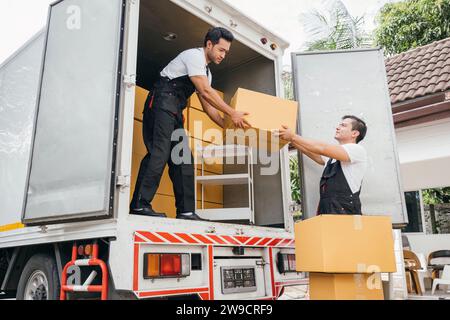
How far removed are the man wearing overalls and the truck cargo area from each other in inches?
20.8

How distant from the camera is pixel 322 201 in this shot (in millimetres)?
3150

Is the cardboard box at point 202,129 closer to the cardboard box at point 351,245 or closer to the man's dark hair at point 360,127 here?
the man's dark hair at point 360,127

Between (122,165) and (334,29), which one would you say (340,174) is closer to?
(122,165)

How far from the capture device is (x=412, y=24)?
14.1 metres

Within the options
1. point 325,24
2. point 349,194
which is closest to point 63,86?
point 349,194

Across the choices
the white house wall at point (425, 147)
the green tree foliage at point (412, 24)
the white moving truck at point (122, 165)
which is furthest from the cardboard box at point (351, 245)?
the green tree foliage at point (412, 24)

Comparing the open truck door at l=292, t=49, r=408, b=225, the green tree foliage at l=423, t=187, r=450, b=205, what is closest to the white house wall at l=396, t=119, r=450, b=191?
the open truck door at l=292, t=49, r=408, b=225

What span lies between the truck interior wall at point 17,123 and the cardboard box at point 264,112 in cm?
155

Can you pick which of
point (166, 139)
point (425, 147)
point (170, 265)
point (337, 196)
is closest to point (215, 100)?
point (166, 139)

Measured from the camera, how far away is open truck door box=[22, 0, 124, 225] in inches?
97.6

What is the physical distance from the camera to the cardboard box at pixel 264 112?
316 cm

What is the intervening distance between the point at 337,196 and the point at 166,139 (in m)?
1.30

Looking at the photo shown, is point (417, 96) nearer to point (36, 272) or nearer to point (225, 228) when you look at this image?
point (225, 228)

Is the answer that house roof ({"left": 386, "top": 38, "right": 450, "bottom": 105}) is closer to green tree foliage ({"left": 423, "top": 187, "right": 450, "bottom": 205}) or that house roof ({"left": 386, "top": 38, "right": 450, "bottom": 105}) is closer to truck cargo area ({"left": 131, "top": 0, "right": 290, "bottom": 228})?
truck cargo area ({"left": 131, "top": 0, "right": 290, "bottom": 228})
